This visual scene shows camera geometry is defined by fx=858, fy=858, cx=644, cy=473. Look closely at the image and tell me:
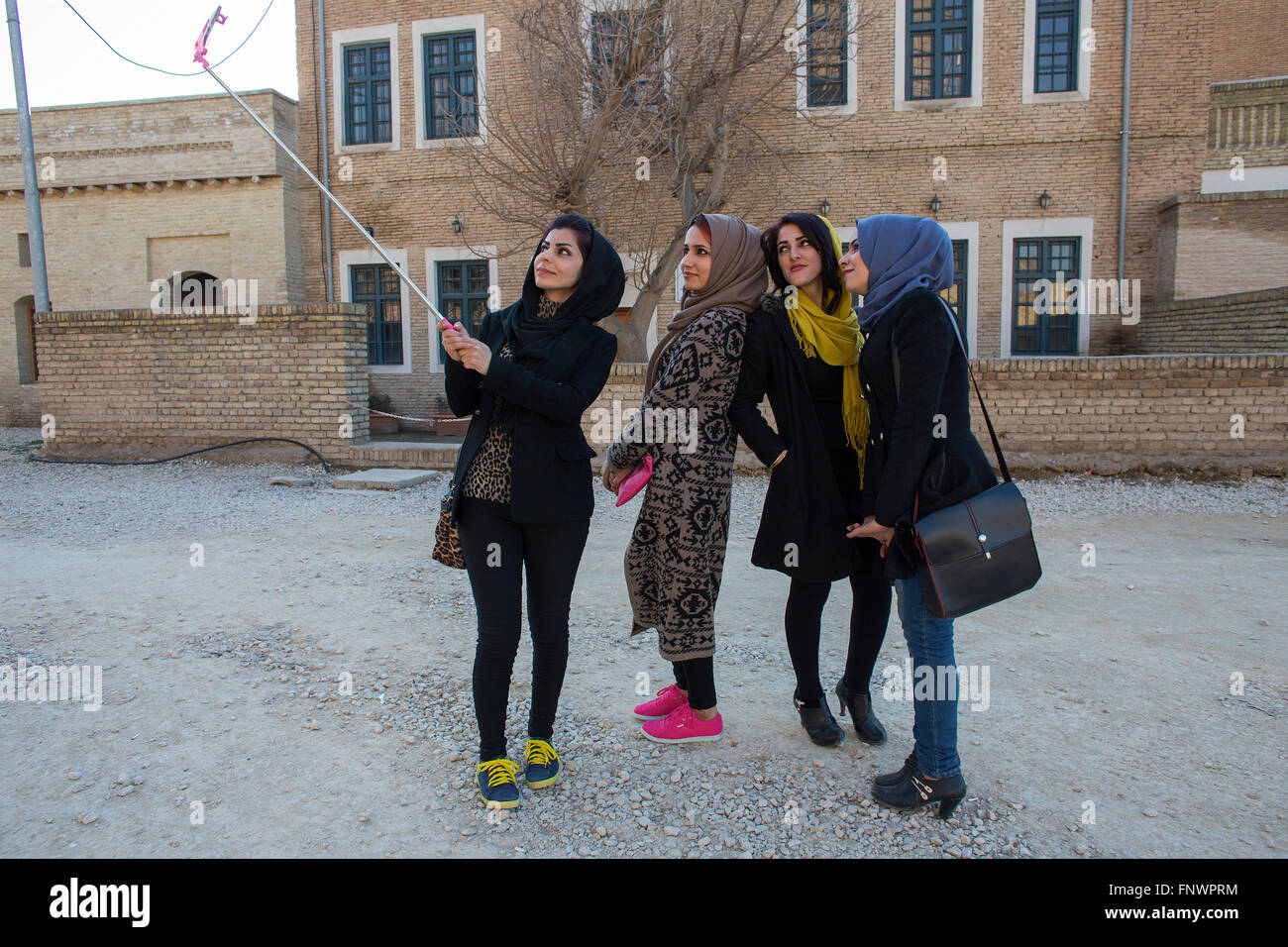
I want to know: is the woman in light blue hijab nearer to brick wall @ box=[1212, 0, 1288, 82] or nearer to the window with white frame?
the window with white frame

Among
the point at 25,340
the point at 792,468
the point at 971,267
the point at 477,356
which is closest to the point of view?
the point at 477,356

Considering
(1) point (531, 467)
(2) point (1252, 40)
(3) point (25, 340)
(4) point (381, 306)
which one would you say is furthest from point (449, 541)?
(2) point (1252, 40)

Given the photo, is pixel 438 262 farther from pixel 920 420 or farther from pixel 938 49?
pixel 920 420

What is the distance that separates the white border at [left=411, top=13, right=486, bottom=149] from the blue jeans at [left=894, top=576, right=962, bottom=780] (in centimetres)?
1589

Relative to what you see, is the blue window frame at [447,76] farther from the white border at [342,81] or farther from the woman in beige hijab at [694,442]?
the woman in beige hijab at [694,442]

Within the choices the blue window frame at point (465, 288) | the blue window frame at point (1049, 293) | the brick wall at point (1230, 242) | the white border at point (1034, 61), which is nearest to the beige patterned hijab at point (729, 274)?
the blue window frame at point (1049, 293)

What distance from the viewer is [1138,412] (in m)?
9.90

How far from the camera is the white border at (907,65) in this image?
1559 cm

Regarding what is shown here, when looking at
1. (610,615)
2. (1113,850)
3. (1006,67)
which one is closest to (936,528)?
(1113,850)

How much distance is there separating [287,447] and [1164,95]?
15749 mm

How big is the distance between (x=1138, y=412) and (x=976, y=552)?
28.2 feet

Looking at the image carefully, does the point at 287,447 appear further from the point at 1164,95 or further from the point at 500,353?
the point at 1164,95

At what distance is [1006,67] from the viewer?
612 inches

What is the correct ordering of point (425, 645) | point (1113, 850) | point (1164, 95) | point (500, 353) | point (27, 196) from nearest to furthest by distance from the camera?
point (1113, 850), point (500, 353), point (425, 645), point (27, 196), point (1164, 95)
